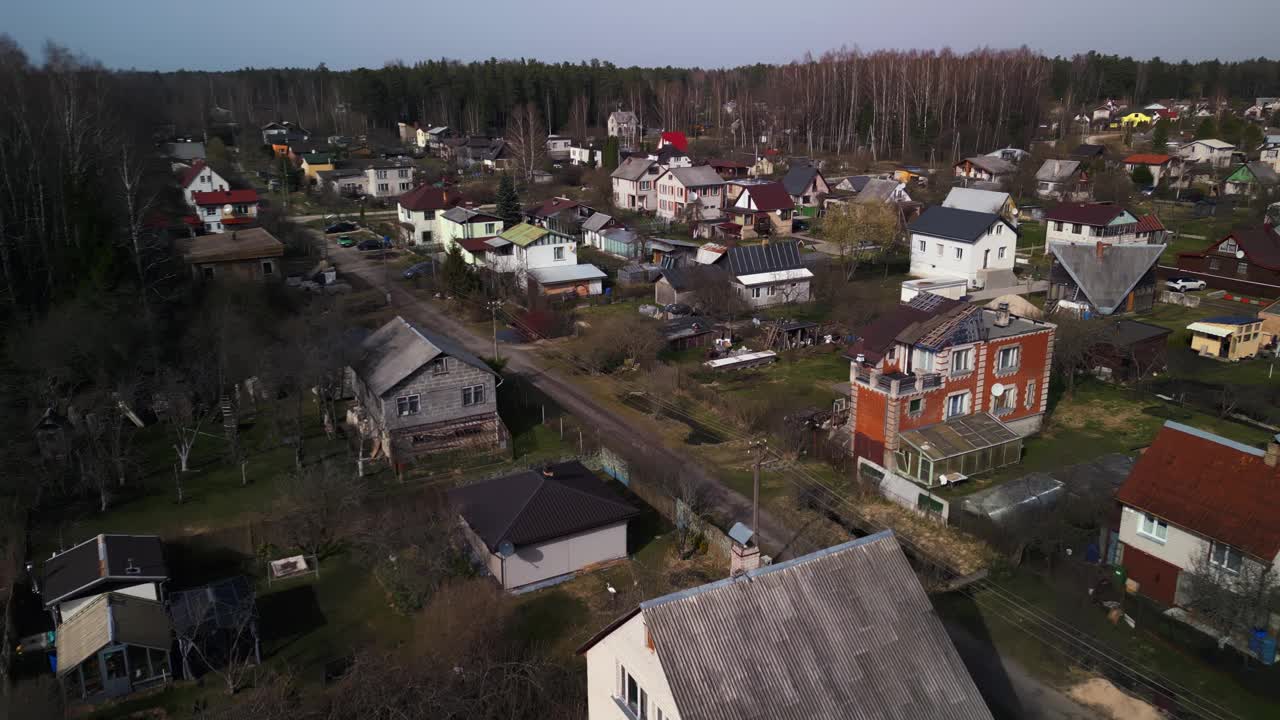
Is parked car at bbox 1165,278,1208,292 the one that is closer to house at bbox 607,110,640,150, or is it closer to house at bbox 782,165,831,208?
house at bbox 782,165,831,208

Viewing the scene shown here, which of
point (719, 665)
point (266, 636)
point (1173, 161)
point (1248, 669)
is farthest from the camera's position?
point (1173, 161)

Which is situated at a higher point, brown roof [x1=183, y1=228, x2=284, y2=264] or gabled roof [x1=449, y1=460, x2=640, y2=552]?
brown roof [x1=183, y1=228, x2=284, y2=264]

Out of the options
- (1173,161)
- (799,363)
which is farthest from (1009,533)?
(1173,161)

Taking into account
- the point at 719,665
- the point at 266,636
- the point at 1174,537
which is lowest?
the point at 266,636

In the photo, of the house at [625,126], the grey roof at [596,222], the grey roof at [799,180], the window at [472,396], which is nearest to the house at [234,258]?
the grey roof at [596,222]

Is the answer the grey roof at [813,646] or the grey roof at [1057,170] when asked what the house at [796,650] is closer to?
the grey roof at [813,646]

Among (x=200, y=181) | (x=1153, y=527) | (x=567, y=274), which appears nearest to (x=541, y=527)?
(x=1153, y=527)

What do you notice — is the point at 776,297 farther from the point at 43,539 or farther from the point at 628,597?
the point at 43,539

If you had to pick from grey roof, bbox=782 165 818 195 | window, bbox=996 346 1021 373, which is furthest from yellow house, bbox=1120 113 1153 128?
window, bbox=996 346 1021 373
